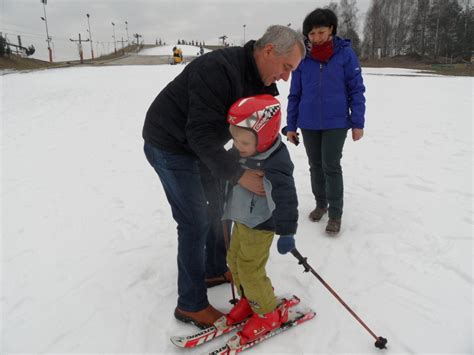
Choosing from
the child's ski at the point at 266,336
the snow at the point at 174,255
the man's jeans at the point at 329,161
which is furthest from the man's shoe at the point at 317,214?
the child's ski at the point at 266,336

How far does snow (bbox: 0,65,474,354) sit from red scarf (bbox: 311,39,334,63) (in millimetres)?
1759

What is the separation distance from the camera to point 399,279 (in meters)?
2.88

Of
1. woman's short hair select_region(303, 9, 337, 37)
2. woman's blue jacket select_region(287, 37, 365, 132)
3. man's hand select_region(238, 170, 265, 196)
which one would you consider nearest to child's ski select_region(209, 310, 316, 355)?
man's hand select_region(238, 170, 265, 196)

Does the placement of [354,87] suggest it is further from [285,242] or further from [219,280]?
[219,280]

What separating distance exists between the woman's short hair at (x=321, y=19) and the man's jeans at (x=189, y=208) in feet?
5.85

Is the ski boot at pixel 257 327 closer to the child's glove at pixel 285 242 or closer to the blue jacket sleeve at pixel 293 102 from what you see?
the child's glove at pixel 285 242

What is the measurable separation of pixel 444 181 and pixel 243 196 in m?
3.86

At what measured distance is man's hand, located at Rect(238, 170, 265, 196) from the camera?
200 cm

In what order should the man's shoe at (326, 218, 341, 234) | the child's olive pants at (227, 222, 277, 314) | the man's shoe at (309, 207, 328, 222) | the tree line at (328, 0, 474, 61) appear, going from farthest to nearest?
the tree line at (328, 0, 474, 61), the man's shoe at (309, 207, 328, 222), the man's shoe at (326, 218, 341, 234), the child's olive pants at (227, 222, 277, 314)

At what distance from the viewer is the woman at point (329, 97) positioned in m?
3.20

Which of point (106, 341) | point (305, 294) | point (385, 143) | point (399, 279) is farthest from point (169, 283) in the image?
point (385, 143)

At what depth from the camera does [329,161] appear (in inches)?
135

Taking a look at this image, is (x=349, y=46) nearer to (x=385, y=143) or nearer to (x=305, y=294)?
(x=305, y=294)

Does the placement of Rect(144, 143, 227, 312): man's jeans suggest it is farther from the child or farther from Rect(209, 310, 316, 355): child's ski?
Rect(209, 310, 316, 355): child's ski
